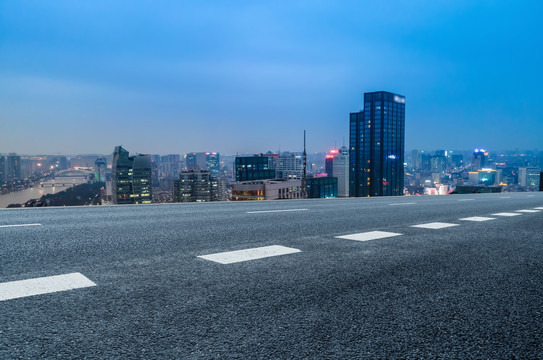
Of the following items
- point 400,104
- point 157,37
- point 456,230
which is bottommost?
point 456,230

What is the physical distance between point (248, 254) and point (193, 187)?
71.8m

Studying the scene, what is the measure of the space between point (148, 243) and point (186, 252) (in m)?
0.72

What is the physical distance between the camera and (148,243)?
13.9 ft

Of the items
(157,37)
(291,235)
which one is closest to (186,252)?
(291,235)

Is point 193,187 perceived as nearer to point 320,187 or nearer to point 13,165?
point 320,187

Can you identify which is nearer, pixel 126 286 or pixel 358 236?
pixel 126 286

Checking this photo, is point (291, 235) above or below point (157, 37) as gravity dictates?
below

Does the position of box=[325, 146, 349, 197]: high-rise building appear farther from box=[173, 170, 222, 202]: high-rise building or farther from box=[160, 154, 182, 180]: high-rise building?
box=[173, 170, 222, 202]: high-rise building

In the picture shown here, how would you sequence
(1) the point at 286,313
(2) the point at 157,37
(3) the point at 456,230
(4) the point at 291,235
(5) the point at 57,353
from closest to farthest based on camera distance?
(5) the point at 57,353 < (1) the point at 286,313 < (4) the point at 291,235 < (3) the point at 456,230 < (2) the point at 157,37

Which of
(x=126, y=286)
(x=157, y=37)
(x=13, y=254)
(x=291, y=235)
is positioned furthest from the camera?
(x=157, y=37)

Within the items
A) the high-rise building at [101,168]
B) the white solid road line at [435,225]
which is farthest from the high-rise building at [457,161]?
the white solid road line at [435,225]

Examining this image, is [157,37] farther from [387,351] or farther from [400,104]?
[387,351]

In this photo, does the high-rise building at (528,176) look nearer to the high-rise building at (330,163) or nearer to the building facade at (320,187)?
the building facade at (320,187)

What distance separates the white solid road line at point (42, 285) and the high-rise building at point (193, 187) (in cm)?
6824
